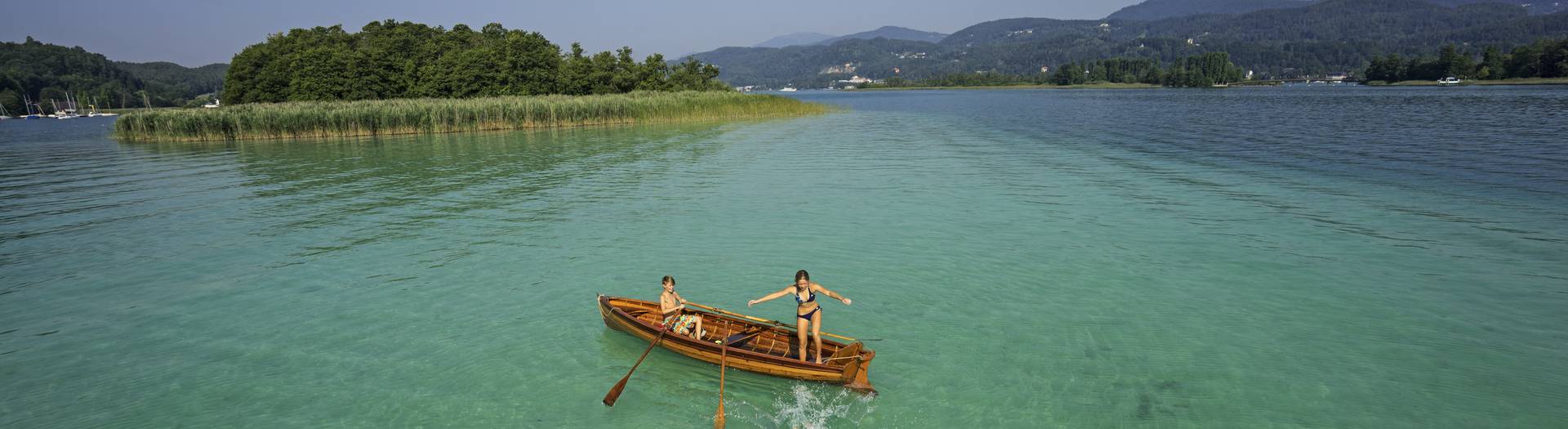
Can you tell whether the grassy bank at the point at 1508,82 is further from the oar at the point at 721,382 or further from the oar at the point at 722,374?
the oar at the point at 721,382

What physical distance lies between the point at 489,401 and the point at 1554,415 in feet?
44.2

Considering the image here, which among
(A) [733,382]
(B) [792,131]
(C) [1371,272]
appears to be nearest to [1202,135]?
(B) [792,131]

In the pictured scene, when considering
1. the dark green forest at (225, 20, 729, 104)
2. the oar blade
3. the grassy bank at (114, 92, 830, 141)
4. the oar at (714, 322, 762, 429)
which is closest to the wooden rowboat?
the oar at (714, 322, 762, 429)

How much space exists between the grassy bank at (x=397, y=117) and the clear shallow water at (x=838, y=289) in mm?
24544

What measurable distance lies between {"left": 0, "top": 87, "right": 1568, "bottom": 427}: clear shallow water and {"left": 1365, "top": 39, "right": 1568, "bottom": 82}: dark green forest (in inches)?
5903

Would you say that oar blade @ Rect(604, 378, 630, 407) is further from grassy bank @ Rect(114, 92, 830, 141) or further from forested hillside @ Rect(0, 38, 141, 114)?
forested hillside @ Rect(0, 38, 141, 114)

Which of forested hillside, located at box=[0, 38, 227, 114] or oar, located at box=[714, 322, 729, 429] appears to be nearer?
oar, located at box=[714, 322, 729, 429]

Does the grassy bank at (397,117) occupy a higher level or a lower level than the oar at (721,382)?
higher

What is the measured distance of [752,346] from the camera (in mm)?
10492

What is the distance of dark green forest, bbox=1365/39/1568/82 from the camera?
13138 centimetres

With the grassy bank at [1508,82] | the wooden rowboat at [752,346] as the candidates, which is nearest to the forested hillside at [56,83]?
the wooden rowboat at [752,346]

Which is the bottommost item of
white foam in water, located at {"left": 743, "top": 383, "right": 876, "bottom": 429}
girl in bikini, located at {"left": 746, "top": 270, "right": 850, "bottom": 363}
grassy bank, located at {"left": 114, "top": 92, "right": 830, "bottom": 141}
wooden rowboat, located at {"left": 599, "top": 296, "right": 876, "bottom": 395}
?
white foam in water, located at {"left": 743, "top": 383, "right": 876, "bottom": 429}

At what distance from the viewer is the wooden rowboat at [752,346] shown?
9297 millimetres

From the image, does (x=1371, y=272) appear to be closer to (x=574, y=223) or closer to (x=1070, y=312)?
(x=1070, y=312)
